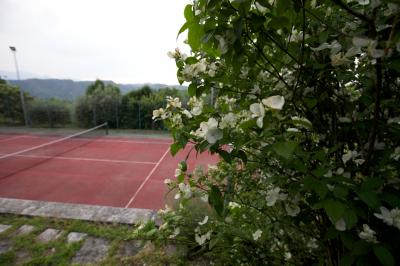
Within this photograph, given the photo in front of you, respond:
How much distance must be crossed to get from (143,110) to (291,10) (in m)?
18.8

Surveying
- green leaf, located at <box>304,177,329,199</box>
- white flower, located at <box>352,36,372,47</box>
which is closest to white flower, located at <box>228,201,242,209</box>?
green leaf, located at <box>304,177,329,199</box>

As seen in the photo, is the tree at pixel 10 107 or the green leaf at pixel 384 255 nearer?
the green leaf at pixel 384 255

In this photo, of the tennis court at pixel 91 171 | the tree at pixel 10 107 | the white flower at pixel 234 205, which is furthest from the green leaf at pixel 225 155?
the tree at pixel 10 107

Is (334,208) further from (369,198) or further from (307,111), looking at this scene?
(307,111)

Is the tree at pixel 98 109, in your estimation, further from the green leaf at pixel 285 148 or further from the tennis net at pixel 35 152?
the green leaf at pixel 285 148

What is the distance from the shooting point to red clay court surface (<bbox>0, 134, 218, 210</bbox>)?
7.05 m

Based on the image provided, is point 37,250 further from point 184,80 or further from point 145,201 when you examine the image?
point 184,80

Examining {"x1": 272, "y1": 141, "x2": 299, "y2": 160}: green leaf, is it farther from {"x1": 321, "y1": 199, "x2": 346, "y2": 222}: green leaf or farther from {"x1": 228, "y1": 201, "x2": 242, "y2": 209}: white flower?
{"x1": 228, "y1": 201, "x2": 242, "y2": 209}: white flower

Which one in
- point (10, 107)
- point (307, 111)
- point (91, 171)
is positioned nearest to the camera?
point (307, 111)

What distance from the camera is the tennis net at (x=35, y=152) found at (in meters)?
9.87

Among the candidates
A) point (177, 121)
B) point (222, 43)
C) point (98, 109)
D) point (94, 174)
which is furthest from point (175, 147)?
point (98, 109)

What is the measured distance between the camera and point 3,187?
770 cm

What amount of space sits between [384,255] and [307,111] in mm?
692

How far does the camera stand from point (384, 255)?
3.27ft
